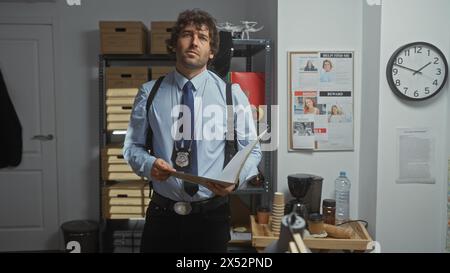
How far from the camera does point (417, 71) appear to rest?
1.29m

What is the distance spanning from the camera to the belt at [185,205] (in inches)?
36.9

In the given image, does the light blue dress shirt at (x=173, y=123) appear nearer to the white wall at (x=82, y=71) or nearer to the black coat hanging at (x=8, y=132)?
the white wall at (x=82, y=71)

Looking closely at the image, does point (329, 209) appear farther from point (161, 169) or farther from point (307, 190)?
point (161, 169)

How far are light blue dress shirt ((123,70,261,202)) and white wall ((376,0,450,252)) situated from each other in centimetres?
69

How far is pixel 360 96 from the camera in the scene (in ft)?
4.76

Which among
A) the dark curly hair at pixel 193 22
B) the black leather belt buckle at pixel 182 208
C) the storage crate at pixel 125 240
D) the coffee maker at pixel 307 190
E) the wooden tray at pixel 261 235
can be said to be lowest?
the storage crate at pixel 125 240

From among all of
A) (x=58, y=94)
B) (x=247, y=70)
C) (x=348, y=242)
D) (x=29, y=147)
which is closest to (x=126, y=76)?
(x=58, y=94)

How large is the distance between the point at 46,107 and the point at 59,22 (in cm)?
43

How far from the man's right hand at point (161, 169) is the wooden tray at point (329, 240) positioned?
345 mm

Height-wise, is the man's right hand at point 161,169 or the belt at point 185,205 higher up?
the man's right hand at point 161,169

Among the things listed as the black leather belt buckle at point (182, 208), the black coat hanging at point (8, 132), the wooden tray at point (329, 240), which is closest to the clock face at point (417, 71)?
the wooden tray at point (329, 240)

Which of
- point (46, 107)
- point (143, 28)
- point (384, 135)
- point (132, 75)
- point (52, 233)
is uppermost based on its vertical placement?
point (143, 28)
